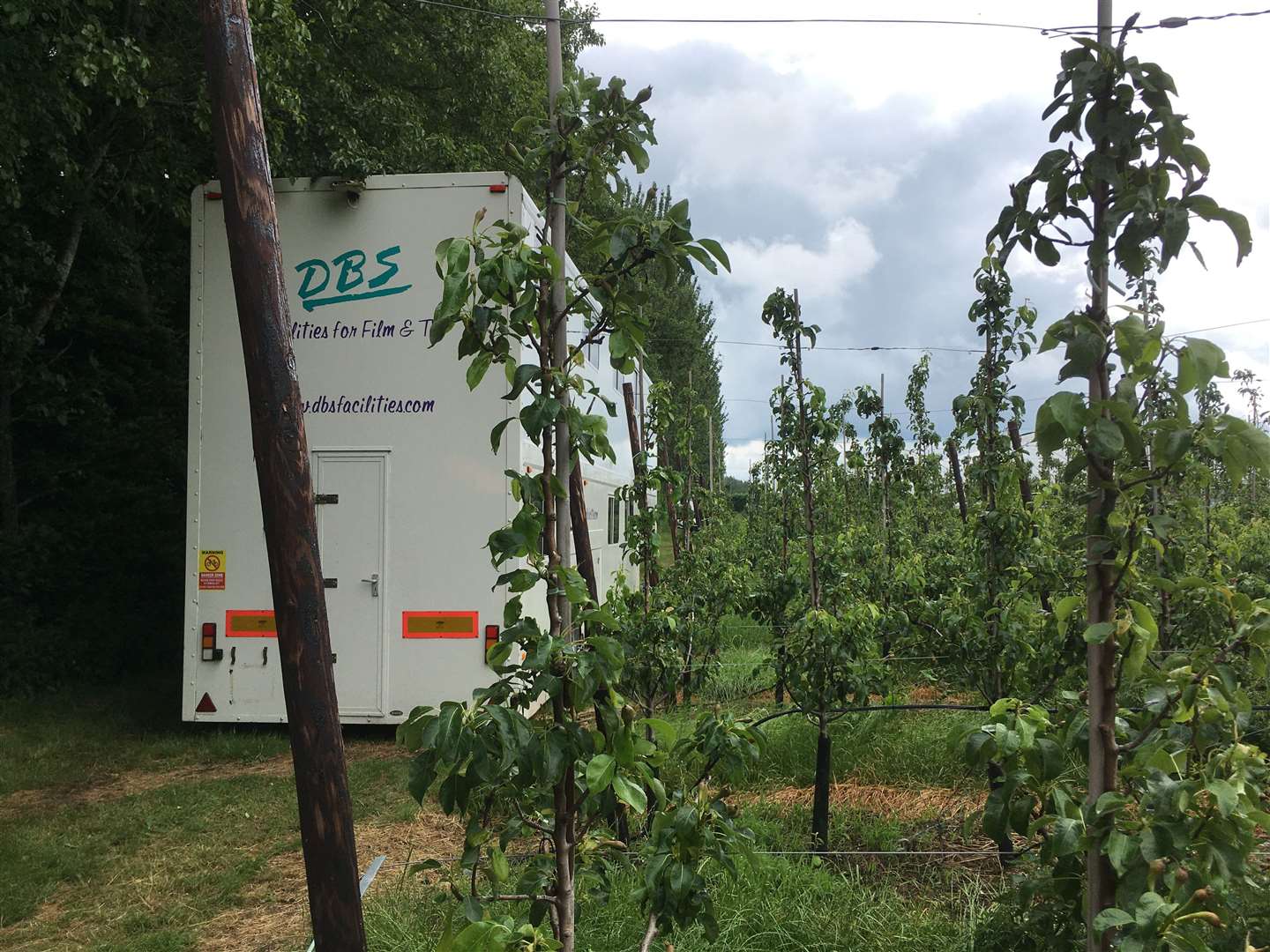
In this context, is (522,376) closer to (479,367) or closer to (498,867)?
(479,367)

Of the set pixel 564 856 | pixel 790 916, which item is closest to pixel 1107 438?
pixel 564 856

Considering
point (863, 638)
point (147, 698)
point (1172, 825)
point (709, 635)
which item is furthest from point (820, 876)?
point (147, 698)

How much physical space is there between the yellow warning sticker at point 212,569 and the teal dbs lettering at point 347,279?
1.90 meters

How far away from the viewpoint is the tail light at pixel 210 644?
646 cm

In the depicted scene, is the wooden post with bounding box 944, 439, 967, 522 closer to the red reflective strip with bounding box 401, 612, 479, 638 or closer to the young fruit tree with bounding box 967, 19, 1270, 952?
the red reflective strip with bounding box 401, 612, 479, 638

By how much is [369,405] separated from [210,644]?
2.07 metres

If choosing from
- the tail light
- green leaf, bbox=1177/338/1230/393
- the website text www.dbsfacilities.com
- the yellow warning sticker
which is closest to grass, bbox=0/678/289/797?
the tail light

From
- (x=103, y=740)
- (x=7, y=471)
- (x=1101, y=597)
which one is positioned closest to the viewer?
(x=1101, y=597)

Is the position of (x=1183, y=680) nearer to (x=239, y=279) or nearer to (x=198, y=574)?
(x=239, y=279)

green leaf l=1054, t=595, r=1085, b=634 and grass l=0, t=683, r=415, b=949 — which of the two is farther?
grass l=0, t=683, r=415, b=949

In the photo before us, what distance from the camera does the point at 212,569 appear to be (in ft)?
21.3

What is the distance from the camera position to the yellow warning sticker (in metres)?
6.46

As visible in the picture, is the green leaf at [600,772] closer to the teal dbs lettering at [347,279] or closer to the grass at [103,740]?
the teal dbs lettering at [347,279]

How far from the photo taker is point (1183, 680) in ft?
5.56
